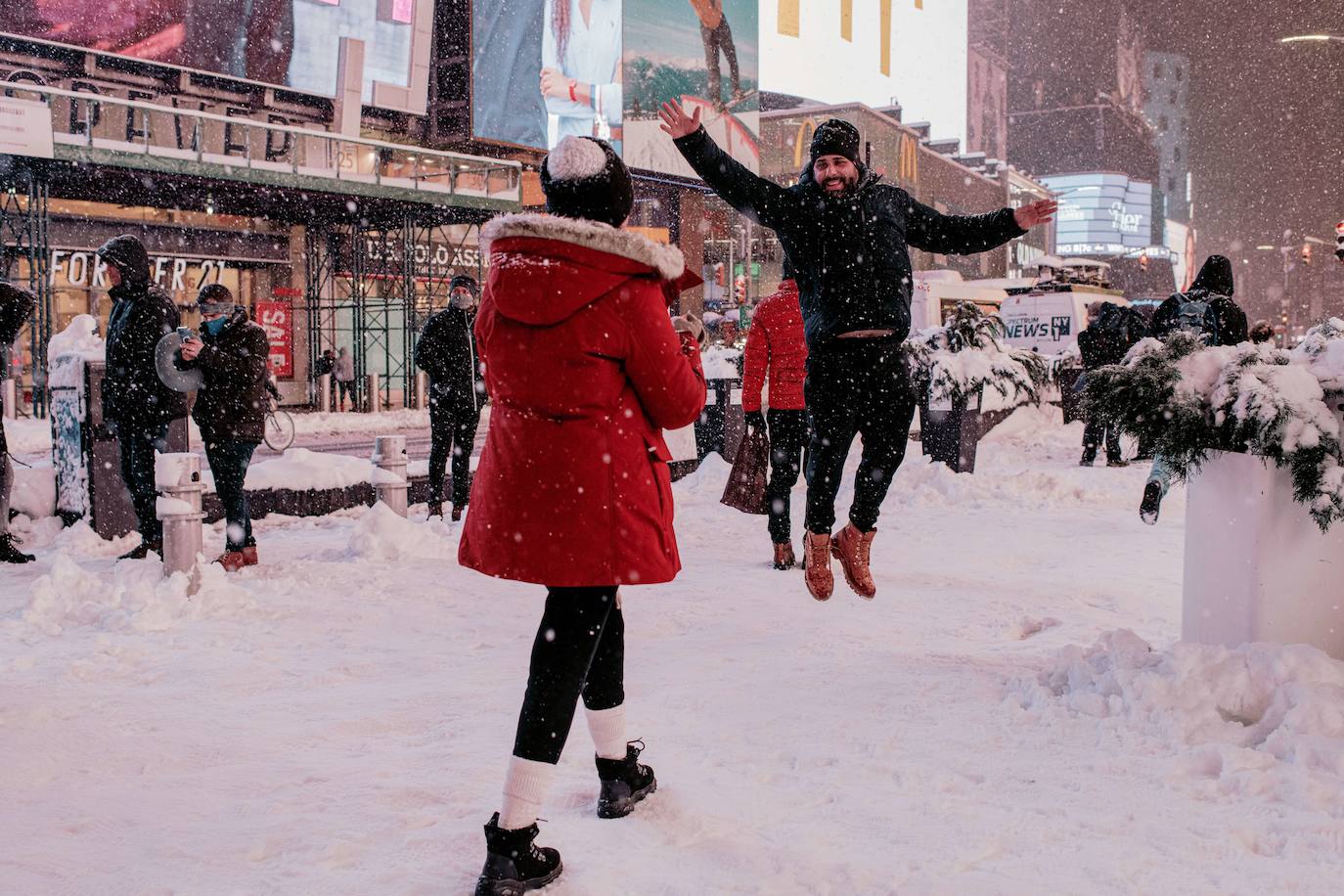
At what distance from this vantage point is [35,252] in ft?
71.7

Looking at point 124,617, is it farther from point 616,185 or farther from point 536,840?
point 616,185

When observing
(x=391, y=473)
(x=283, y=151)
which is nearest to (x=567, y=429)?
(x=391, y=473)

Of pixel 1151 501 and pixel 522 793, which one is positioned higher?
pixel 1151 501

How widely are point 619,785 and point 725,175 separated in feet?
8.77

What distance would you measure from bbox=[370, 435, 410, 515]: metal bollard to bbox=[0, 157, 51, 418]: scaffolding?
49.4 feet

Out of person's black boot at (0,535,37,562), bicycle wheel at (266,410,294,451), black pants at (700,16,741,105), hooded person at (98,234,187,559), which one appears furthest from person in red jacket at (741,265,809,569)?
black pants at (700,16,741,105)

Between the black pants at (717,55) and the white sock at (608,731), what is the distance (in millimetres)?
51154

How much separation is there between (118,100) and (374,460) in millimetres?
17110

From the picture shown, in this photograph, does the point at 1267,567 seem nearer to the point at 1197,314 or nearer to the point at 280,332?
the point at 1197,314

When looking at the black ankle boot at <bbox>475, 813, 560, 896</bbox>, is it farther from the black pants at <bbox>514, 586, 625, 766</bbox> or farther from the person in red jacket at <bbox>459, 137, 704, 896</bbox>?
the black pants at <bbox>514, 586, 625, 766</bbox>

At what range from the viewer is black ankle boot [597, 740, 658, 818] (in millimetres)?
3303

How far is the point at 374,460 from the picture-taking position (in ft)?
28.7

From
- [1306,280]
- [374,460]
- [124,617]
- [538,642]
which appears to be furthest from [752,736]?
[1306,280]

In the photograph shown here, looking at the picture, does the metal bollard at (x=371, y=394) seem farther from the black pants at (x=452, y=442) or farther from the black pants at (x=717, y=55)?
the black pants at (x=717, y=55)
